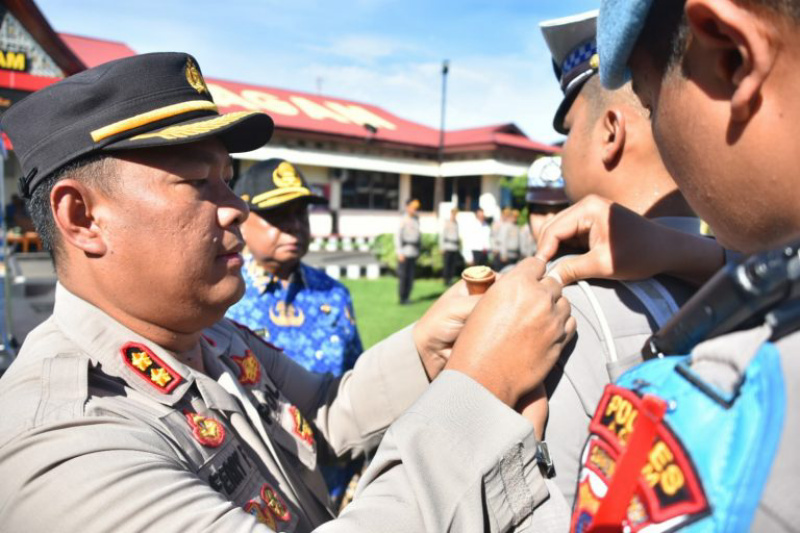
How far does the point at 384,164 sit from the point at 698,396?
2147 centimetres

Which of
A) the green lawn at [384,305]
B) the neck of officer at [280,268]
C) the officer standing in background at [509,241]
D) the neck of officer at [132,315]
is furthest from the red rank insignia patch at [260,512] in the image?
the officer standing in background at [509,241]

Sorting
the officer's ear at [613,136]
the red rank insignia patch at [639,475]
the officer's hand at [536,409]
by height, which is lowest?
the officer's hand at [536,409]

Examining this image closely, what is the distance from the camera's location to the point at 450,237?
A: 14141mm

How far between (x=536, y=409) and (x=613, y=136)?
2.75 ft

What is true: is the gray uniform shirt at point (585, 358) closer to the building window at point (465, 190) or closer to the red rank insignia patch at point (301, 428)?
the red rank insignia patch at point (301, 428)

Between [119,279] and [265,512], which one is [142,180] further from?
[265,512]

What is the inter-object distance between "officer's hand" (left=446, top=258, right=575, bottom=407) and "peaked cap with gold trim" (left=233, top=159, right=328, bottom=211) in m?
2.48

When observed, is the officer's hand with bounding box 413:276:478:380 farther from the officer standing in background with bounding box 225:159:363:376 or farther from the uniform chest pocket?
the officer standing in background with bounding box 225:159:363:376

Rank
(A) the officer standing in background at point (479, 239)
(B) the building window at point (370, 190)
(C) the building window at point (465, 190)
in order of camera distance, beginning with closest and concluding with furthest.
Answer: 1. (A) the officer standing in background at point (479, 239)
2. (B) the building window at point (370, 190)
3. (C) the building window at point (465, 190)

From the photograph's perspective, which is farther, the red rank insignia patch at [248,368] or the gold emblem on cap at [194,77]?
the red rank insignia patch at [248,368]

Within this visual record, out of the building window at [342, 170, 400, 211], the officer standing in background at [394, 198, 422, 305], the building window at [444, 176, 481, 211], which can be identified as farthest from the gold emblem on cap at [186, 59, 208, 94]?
the building window at [444, 176, 481, 211]

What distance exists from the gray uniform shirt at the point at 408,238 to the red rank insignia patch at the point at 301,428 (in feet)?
31.7

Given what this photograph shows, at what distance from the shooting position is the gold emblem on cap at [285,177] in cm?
355

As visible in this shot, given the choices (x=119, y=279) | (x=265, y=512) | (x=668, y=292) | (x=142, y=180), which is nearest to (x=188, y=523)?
(x=265, y=512)
